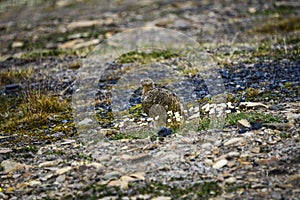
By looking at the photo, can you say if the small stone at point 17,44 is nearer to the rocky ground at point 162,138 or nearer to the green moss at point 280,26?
the rocky ground at point 162,138

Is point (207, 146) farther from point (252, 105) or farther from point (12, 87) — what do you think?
point (12, 87)

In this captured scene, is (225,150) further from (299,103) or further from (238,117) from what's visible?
(299,103)

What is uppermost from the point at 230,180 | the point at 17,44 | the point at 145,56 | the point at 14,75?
the point at 17,44

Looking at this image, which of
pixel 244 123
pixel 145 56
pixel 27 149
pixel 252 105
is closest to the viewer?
pixel 244 123

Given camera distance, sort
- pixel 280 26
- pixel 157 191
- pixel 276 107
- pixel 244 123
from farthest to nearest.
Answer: pixel 280 26 → pixel 276 107 → pixel 244 123 → pixel 157 191

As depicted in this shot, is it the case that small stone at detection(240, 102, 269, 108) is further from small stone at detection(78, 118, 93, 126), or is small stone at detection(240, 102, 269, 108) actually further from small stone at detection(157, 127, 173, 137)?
small stone at detection(78, 118, 93, 126)

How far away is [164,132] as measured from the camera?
8625 mm

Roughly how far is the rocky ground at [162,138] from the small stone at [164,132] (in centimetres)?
14

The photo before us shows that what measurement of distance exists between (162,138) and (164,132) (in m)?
0.19

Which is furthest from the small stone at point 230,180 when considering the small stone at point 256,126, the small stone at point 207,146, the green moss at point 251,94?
the green moss at point 251,94

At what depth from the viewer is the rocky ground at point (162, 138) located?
7117 mm

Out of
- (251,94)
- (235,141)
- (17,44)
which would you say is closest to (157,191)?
(235,141)

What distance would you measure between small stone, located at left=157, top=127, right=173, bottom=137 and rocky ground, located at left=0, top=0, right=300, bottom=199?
139 mm

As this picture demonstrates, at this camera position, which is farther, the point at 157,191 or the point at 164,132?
the point at 164,132
